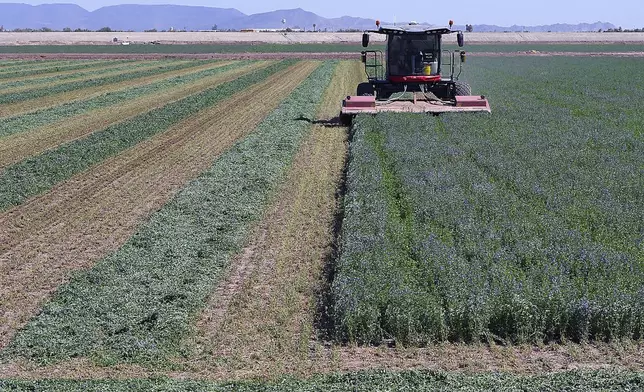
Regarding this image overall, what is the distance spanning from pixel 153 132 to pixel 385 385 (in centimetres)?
1732

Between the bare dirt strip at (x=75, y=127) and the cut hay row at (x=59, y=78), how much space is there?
6.97 meters

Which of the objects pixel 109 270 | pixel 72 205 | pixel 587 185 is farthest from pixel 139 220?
pixel 587 185

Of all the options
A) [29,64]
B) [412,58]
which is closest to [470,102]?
[412,58]

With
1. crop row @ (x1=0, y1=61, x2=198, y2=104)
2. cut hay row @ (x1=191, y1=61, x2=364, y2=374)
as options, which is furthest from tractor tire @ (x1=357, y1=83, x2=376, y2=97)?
crop row @ (x1=0, y1=61, x2=198, y2=104)

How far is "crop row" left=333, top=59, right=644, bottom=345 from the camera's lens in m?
8.58

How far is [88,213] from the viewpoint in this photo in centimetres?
1404

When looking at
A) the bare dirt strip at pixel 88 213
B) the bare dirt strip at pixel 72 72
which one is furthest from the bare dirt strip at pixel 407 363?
the bare dirt strip at pixel 72 72

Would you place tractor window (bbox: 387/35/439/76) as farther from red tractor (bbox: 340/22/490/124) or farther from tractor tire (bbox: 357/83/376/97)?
tractor tire (bbox: 357/83/376/97)

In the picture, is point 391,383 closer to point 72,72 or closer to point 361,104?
point 361,104

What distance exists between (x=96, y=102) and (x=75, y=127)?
24.1 feet

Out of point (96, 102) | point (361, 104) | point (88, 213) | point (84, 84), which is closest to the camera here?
point (88, 213)

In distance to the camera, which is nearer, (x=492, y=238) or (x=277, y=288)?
(x=277, y=288)

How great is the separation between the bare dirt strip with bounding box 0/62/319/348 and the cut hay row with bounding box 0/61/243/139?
14.5 feet

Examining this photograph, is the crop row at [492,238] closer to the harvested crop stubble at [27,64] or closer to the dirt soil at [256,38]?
the harvested crop stubble at [27,64]
